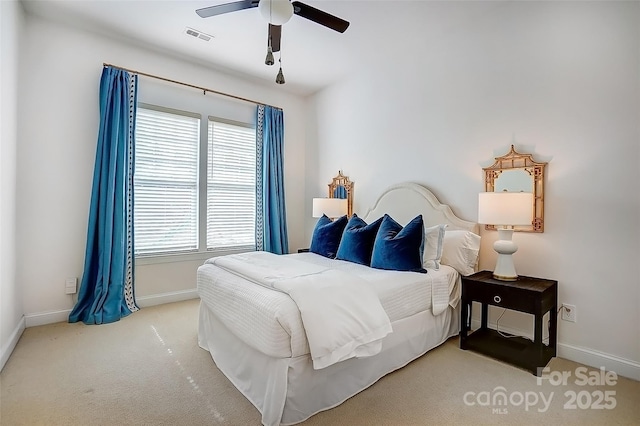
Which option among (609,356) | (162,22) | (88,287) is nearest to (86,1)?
(162,22)

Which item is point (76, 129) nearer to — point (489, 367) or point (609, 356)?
point (489, 367)

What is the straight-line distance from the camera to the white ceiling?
2.81m

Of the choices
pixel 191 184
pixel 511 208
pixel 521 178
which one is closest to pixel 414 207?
pixel 521 178

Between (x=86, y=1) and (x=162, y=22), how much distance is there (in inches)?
23.4

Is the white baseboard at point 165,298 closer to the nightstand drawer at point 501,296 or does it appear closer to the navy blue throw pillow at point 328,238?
the navy blue throw pillow at point 328,238

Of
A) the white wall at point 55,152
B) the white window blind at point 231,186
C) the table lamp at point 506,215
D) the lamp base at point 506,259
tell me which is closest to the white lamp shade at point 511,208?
the table lamp at point 506,215

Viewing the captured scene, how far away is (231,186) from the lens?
14.2 ft

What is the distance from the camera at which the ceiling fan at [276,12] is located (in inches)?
81.4

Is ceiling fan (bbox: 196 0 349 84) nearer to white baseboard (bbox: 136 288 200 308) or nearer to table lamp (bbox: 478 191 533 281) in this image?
table lamp (bbox: 478 191 533 281)

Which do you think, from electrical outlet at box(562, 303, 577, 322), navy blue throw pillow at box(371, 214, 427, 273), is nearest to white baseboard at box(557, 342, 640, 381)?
electrical outlet at box(562, 303, 577, 322)

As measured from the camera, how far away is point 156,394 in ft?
6.41

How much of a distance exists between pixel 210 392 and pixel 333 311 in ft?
3.14

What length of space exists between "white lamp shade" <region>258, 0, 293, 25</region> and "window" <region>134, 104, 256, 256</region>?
86.6 inches

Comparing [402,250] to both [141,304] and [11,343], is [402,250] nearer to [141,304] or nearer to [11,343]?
[141,304]
